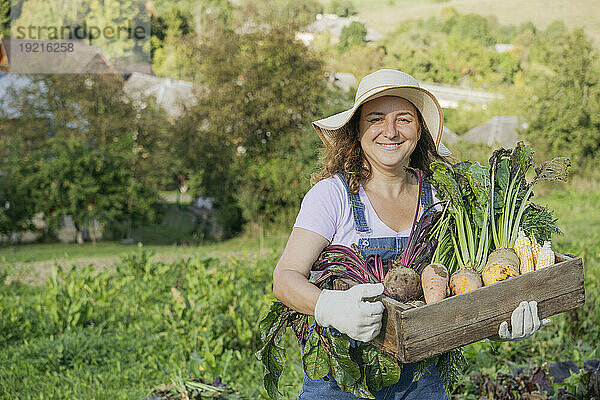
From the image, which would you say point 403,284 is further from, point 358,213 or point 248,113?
point 248,113

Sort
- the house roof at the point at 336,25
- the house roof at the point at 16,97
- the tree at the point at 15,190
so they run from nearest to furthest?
1. the tree at the point at 15,190
2. the house roof at the point at 16,97
3. the house roof at the point at 336,25

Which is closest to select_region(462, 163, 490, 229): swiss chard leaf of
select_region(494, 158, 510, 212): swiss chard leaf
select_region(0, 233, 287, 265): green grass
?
select_region(494, 158, 510, 212): swiss chard leaf

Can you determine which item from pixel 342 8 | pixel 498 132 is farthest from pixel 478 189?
pixel 342 8

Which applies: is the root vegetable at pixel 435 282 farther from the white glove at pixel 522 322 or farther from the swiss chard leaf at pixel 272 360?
the swiss chard leaf at pixel 272 360

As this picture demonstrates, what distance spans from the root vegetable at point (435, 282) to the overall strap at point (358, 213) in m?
0.26

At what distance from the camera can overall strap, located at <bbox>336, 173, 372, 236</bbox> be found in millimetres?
1942

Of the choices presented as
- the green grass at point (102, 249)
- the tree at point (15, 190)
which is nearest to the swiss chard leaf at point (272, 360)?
the green grass at point (102, 249)

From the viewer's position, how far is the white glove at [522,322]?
169cm

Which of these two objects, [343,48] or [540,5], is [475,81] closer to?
[343,48]

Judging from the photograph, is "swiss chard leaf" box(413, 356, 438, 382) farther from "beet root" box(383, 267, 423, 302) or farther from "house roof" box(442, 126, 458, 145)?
"house roof" box(442, 126, 458, 145)

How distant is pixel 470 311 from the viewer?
64.8 inches

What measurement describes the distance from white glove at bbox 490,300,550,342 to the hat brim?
63 cm

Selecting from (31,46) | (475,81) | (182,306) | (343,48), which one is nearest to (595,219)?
(182,306)

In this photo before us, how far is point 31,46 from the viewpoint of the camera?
16.0m
